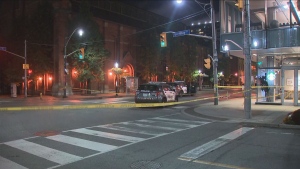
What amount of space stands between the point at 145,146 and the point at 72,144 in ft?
7.31

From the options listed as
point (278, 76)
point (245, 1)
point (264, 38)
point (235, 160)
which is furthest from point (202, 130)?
point (278, 76)

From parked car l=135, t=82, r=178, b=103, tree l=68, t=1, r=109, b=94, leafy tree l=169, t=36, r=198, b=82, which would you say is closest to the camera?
parked car l=135, t=82, r=178, b=103

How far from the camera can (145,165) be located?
6.56 metres

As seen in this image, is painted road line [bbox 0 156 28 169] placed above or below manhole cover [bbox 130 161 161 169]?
above

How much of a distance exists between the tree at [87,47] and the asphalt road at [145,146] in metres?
28.8

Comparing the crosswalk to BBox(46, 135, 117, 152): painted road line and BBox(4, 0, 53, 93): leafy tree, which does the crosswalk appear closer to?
BBox(46, 135, 117, 152): painted road line

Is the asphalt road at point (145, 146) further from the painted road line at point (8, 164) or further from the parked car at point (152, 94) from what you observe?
the parked car at point (152, 94)

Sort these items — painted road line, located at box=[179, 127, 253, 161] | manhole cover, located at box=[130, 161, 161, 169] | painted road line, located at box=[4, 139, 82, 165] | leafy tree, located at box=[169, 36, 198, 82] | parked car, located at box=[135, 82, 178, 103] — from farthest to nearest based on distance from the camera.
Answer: leafy tree, located at box=[169, 36, 198, 82] → parked car, located at box=[135, 82, 178, 103] → painted road line, located at box=[179, 127, 253, 161] → painted road line, located at box=[4, 139, 82, 165] → manhole cover, located at box=[130, 161, 161, 169]

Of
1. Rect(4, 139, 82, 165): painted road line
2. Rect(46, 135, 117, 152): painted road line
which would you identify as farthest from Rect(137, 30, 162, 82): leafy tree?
Rect(4, 139, 82, 165): painted road line

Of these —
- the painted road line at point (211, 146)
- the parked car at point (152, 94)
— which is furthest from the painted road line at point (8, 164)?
the parked car at point (152, 94)

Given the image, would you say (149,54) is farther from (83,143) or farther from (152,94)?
(83,143)

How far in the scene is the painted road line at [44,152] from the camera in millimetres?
7062

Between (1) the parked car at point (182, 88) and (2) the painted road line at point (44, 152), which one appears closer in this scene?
(2) the painted road line at point (44, 152)

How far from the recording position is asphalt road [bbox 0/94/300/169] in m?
6.71
